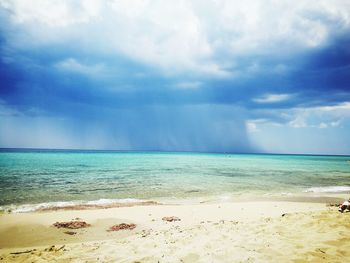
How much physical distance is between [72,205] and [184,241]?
13404 mm

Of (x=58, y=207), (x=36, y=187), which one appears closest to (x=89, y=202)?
(x=58, y=207)

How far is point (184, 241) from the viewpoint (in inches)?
359

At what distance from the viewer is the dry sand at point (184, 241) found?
293 inches

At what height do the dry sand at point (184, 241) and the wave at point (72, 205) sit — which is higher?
the dry sand at point (184, 241)

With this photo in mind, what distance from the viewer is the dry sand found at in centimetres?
744

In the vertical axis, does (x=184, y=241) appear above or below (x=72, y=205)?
above

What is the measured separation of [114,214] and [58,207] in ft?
18.8

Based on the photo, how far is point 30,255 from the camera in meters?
8.55

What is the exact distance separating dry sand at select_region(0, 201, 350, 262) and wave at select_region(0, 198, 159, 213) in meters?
3.38

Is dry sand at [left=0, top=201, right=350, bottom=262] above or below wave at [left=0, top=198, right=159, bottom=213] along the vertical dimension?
above

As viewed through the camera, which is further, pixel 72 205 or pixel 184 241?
pixel 72 205

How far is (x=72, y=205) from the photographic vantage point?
19203 millimetres

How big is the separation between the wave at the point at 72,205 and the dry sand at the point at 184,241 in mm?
3383

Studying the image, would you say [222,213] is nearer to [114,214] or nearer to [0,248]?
[114,214]
